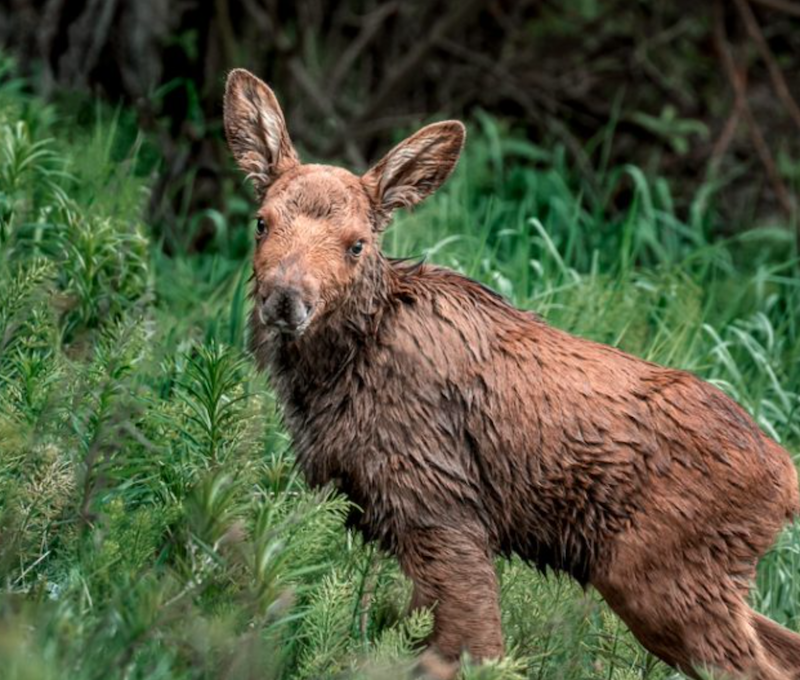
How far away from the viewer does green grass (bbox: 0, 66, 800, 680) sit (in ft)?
12.8

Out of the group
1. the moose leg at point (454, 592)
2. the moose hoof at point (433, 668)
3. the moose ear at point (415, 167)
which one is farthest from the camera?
the moose ear at point (415, 167)

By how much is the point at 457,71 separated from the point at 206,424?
5.79 meters

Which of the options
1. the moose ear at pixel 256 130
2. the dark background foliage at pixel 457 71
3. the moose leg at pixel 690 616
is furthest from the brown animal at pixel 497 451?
the dark background foliage at pixel 457 71

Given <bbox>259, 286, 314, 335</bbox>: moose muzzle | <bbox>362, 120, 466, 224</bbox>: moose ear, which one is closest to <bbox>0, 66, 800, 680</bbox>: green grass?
<bbox>259, 286, 314, 335</bbox>: moose muzzle

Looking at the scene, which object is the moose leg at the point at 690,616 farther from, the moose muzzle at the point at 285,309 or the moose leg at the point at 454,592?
the moose muzzle at the point at 285,309

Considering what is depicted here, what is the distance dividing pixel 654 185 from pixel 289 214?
529 cm

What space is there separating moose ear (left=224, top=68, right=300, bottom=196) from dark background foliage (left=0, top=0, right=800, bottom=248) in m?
3.04

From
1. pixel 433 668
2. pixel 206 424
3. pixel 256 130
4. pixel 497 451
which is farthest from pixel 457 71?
pixel 433 668

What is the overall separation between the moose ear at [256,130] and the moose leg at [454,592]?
4.46ft

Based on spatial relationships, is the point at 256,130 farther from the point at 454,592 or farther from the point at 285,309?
the point at 454,592

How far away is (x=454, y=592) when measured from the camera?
4637 mm

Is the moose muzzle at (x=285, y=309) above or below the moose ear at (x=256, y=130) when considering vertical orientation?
below

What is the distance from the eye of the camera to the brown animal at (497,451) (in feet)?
15.5

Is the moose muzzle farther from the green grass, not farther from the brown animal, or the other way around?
the green grass
